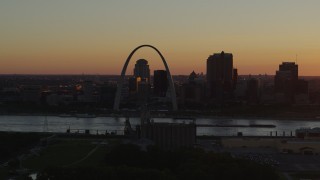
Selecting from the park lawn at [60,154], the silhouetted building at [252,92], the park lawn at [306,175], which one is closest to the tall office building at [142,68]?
the silhouetted building at [252,92]

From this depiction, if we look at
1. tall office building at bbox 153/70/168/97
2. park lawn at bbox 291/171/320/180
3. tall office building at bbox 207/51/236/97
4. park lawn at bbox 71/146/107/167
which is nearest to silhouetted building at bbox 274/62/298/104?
tall office building at bbox 207/51/236/97

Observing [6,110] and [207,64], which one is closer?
[6,110]

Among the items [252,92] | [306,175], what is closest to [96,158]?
[306,175]

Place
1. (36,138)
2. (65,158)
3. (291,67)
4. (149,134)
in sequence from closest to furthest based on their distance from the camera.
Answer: (65,158) < (149,134) < (36,138) < (291,67)

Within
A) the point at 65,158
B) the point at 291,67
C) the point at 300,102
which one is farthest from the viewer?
the point at 291,67

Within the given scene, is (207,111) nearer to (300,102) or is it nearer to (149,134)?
(300,102)

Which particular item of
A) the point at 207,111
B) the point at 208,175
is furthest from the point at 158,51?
the point at 208,175

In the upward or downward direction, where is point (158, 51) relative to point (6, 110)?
upward
